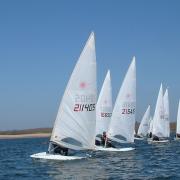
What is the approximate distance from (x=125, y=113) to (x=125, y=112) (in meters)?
0.09

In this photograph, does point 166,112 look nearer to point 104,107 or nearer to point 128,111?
point 104,107

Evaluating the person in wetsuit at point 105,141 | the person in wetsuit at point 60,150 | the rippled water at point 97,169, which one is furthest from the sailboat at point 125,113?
the person in wetsuit at point 60,150

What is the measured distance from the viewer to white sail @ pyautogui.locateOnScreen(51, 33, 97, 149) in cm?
3291

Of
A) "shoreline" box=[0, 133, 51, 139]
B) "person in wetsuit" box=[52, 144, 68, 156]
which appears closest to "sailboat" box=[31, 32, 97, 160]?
"person in wetsuit" box=[52, 144, 68, 156]

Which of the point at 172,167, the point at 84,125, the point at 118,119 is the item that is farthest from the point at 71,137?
the point at 118,119

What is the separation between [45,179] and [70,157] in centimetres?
720

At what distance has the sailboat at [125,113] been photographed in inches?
1750

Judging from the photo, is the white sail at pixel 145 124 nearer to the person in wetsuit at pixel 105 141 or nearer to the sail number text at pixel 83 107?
the person in wetsuit at pixel 105 141

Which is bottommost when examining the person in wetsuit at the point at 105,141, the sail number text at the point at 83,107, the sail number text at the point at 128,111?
the person in wetsuit at the point at 105,141

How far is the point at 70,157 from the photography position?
3291cm

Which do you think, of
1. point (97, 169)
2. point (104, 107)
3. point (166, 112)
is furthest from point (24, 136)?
point (97, 169)

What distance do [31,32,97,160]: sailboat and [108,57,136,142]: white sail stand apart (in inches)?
450

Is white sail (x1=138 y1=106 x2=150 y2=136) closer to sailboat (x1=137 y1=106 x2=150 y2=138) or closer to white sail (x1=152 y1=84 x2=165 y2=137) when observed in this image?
sailboat (x1=137 y1=106 x2=150 y2=138)

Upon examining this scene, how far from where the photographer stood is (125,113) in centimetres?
4519
